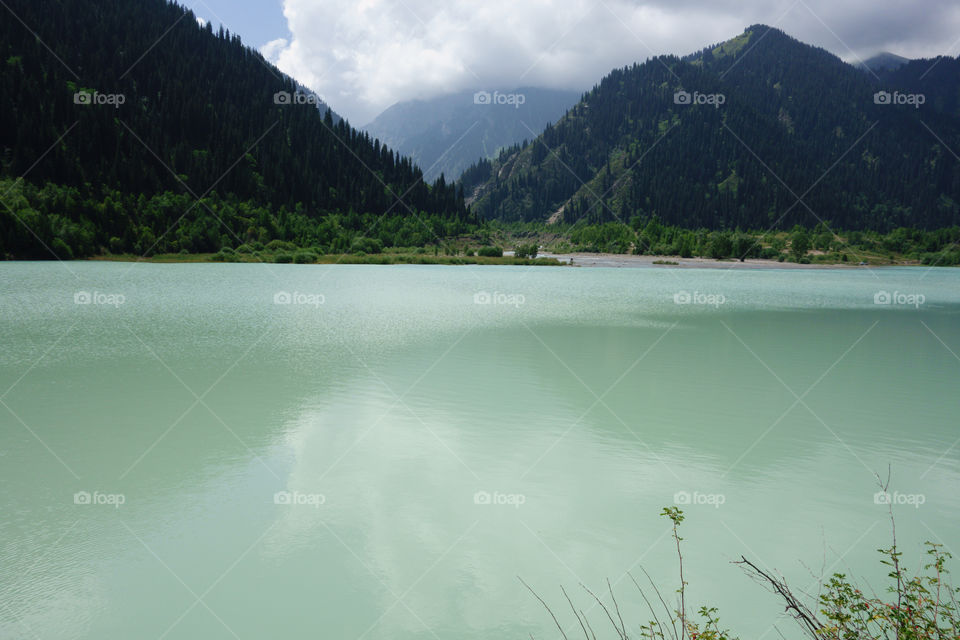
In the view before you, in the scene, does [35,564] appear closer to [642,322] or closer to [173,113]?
[642,322]

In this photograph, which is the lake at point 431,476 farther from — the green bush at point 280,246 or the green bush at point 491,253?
the green bush at point 491,253

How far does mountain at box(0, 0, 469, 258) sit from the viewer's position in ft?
254


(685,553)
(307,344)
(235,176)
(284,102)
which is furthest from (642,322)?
(284,102)

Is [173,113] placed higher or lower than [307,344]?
higher

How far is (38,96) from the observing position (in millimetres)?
91875

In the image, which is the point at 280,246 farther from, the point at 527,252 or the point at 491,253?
the point at 527,252

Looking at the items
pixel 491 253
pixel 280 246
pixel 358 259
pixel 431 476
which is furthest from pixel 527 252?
pixel 431 476

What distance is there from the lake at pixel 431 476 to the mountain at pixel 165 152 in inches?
2588

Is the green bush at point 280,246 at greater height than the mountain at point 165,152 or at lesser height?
lesser

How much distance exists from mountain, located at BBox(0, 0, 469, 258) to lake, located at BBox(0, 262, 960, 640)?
65.7m

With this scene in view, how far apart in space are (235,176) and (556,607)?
11464 centimetres

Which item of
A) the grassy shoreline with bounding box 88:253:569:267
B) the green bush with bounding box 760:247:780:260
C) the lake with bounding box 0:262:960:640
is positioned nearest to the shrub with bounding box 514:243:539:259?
the grassy shoreline with bounding box 88:253:569:267

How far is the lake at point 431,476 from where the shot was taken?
614 cm

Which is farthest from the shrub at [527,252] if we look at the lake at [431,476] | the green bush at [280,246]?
the lake at [431,476]
